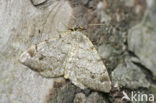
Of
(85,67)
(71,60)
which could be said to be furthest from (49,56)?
(85,67)

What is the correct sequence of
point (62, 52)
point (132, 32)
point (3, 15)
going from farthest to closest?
point (62, 52) < point (132, 32) < point (3, 15)

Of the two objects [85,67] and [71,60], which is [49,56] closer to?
[71,60]

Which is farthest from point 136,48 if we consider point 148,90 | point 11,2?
point 11,2

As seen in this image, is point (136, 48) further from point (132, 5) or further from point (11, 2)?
point (11, 2)

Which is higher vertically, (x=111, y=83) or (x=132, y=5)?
(x=132, y=5)
